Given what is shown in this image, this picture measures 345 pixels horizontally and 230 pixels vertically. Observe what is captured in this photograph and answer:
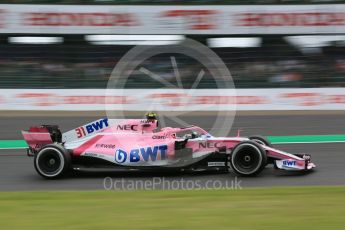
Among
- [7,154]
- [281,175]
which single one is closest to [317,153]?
[281,175]

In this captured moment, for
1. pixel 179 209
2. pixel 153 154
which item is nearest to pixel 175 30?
pixel 153 154

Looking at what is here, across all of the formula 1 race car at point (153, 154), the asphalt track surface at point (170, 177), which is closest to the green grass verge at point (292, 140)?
the asphalt track surface at point (170, 177)

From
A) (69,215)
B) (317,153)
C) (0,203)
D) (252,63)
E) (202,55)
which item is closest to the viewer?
(69,215)

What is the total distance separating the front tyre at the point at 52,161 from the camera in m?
8.20

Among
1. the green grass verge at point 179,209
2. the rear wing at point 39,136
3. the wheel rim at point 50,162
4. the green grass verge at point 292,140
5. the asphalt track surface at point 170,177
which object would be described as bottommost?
the green grass verge at point 179,209

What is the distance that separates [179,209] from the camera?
19.5 ft

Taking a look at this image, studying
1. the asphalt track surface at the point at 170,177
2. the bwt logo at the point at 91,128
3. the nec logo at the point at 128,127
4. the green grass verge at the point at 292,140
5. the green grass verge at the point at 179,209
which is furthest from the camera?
the green grass verge at the point at 292,140

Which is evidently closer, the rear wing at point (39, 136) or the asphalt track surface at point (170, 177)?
the asphalt track surface at point (170, 177)

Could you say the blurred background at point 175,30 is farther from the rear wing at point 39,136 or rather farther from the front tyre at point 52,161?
the front tyre at point 52,161

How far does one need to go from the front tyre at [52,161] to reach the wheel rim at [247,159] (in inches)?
A: 89.8

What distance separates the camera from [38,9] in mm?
20578

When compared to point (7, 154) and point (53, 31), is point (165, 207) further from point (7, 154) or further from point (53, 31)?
point (53, 31)

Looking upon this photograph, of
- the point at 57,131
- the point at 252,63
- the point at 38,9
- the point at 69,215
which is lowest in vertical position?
the point at 69,215

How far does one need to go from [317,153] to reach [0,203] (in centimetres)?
588
